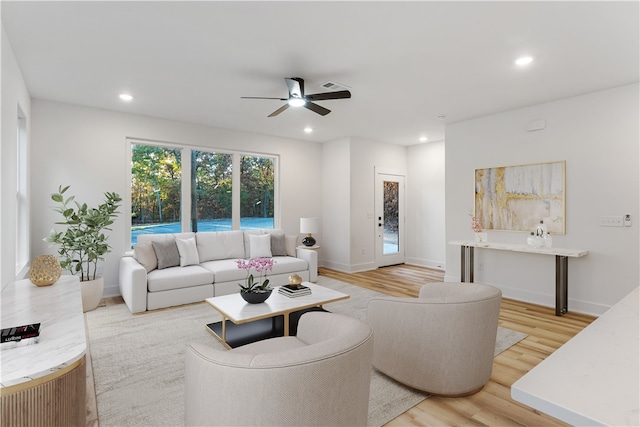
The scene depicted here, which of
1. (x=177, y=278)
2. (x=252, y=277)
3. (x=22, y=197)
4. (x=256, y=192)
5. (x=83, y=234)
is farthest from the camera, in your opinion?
(x=256, y=192)

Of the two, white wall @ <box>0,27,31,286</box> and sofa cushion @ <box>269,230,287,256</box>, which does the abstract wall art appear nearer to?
sofa cushion @ <box>269,230,287,256</box>

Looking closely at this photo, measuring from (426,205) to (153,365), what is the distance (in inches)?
228

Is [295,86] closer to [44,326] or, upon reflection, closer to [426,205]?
[44,326]

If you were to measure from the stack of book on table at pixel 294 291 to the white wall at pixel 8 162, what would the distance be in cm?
217

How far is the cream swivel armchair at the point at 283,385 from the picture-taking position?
1.18 m

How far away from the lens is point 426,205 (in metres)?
6.96

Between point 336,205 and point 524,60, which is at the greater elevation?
point 524,60

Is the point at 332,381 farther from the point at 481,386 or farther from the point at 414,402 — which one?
the point at 481,386

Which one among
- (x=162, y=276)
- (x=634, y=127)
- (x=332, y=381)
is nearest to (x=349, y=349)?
(x=332, y=381)

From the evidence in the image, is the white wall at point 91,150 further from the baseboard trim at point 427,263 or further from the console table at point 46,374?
the baseboard trim at point 427,263

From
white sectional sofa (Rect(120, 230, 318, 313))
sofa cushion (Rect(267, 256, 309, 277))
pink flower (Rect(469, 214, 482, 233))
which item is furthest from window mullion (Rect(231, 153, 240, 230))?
pink flower (Rect(469, 214, 482, 233))

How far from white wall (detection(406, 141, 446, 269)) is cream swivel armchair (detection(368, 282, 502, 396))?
4.60 metres

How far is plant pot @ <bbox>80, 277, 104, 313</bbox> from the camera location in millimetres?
3867

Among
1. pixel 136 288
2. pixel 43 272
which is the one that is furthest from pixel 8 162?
pixel 136 288
